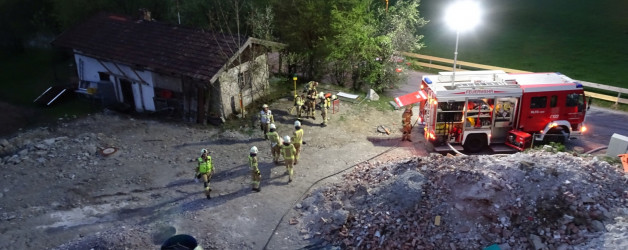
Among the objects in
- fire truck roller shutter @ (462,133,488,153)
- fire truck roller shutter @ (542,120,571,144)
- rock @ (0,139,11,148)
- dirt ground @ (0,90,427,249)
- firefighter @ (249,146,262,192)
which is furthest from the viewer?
rock @ (0,139,11,148)

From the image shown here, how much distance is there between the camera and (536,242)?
11.1m

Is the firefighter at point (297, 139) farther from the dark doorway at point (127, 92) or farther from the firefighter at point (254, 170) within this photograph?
the dark doorway at point (127, 92)

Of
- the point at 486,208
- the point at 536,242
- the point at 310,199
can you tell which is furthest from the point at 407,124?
the point at 536,242

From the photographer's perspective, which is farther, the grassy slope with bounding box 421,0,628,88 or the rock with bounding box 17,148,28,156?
the grassy slope with bounding box 421,0,628,88

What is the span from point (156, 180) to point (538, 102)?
14026mm

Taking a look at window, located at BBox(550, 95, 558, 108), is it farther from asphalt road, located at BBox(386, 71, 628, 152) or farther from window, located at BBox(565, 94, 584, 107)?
asphalt road, located at BBox(386, 71, 628, 152)

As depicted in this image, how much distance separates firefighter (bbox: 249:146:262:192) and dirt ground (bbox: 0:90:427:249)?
1.09ft

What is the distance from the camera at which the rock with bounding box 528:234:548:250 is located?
11.0 m

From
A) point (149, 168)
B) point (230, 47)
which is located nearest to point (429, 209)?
point (149, 168)

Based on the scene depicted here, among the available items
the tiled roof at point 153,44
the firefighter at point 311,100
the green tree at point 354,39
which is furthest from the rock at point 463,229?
the green tree at point 354,39

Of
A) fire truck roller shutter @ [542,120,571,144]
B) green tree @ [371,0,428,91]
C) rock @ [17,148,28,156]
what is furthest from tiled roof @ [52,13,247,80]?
fire truck roller shutter @ [542,120,571,144]

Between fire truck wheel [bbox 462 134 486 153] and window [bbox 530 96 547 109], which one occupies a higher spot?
window [bbox 530 96 547 109]

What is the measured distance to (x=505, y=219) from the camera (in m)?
11.7

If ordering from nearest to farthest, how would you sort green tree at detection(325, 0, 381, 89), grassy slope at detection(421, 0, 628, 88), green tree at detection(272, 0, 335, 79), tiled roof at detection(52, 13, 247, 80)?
tiled roof at detection(52, 13, 247, 80) → green tree at detection(325, 0, 381, 89) → green tree at detection(272, 0, 335, 79) → grassy slope at detection(421, 0, 628, 88)
